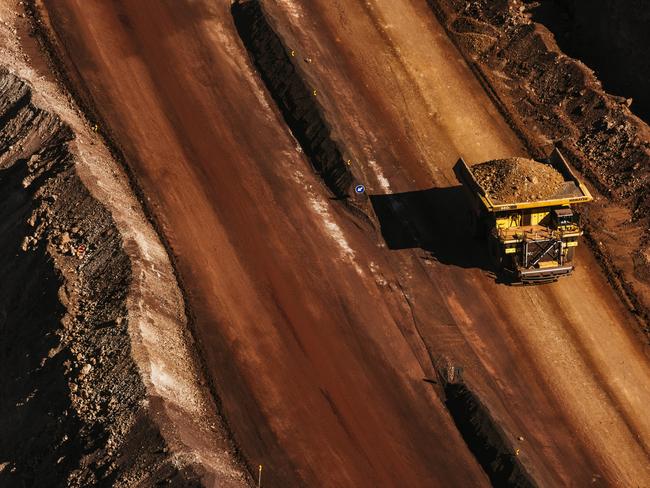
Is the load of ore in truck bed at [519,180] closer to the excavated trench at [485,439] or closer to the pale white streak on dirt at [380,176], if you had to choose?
the pale white streak on dirt at [380,176]

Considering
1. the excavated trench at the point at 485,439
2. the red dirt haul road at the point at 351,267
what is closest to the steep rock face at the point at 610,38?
the red dirt haul road at the point at 351,267

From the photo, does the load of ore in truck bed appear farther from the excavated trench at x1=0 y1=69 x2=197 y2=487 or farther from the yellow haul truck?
the excavated trench at x1=0 y1=69 x2=197 y2=487

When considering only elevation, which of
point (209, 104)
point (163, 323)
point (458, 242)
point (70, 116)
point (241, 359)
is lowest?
point (458, 242)

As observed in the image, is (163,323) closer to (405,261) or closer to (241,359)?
(241,359)

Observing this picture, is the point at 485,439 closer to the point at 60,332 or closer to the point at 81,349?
the point at 81,349

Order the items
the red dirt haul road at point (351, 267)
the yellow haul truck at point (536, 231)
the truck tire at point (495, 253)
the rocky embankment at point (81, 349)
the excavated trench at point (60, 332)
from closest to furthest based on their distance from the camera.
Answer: the rocky embankment at point (81, 349), the excavated trench at point (60, 332), the red dirt haul road at point (351, 267), the yellow haul truck at point (536, 231), the truck tire at point (495, 253)

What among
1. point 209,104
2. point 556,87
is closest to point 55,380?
point 209,104

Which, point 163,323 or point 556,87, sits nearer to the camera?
point 163,323


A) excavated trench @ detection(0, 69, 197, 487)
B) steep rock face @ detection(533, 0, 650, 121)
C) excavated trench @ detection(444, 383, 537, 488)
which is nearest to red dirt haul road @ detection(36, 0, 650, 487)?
excavated trench @ detection(444, 383, 537, 488)
